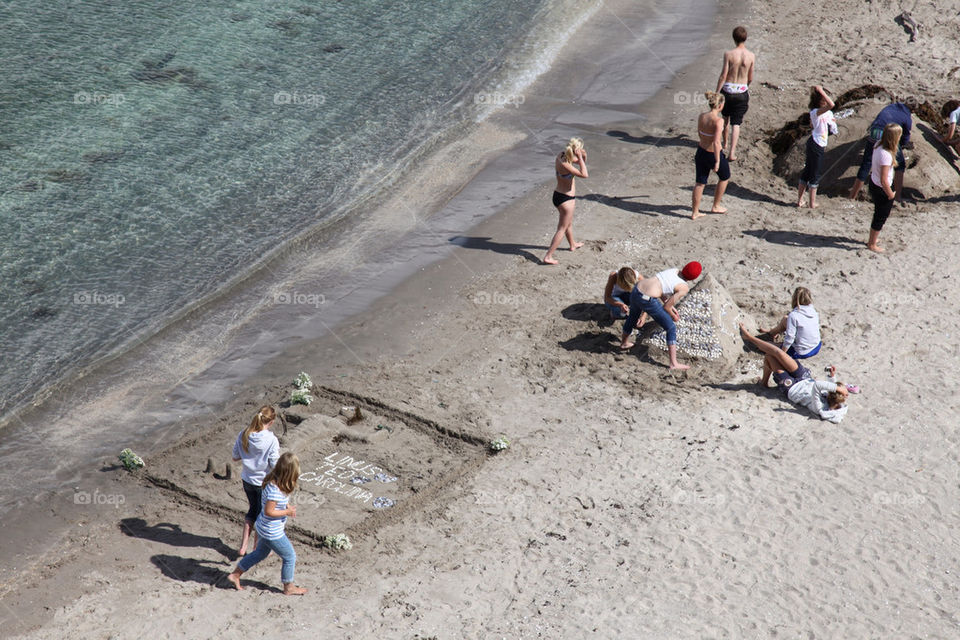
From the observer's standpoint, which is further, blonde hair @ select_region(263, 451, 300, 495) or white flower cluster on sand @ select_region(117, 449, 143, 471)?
white flower cluster on sand @ select_region(117, 449, 143, 471)

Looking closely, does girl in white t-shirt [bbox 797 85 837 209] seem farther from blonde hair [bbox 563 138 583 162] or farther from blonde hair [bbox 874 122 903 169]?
blonde hair [bbox 563 138 583 162]

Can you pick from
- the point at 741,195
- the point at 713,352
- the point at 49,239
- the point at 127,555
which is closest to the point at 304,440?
the point at 127,555

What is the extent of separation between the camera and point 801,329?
39.3 feet

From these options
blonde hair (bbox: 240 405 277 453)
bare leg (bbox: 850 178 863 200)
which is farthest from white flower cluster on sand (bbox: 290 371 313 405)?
bare leg (bbox: 850 178 863 200)

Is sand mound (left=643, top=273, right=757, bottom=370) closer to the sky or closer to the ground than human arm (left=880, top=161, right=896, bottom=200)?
closer to the ground

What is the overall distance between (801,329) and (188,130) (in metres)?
14.1

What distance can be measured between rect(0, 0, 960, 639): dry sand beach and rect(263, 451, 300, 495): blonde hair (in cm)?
127

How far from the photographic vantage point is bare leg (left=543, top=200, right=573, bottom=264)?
14656mm

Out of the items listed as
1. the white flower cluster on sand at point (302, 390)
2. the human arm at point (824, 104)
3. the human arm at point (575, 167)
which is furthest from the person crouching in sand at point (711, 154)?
the white flower cluster on sand at point (302, 390)

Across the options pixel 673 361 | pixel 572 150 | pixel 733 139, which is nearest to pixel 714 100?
pixel 572 150

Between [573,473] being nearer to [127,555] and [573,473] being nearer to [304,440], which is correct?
[304,440]

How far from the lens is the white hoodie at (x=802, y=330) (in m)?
12.0

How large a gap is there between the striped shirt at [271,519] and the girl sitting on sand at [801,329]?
22.3 feet

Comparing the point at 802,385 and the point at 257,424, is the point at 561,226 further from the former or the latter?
the point at 257,424
